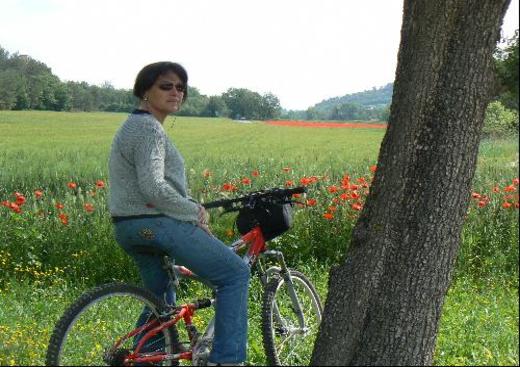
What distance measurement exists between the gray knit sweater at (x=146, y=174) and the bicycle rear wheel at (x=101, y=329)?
1.28ft

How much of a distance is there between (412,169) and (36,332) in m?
2.93

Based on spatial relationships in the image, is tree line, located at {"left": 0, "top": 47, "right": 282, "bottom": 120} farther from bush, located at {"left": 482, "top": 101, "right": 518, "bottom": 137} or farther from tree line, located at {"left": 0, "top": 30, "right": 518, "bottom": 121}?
bush, located at {"left": 482, "top": 101, "right": 518, "bottom": 137}

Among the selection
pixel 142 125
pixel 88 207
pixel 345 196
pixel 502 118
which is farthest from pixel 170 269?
pixel 88 207

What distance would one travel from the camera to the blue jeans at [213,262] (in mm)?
3615

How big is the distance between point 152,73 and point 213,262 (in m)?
0.93

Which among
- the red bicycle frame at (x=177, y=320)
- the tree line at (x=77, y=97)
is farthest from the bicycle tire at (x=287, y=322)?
the tree line at (x=77, y=97)

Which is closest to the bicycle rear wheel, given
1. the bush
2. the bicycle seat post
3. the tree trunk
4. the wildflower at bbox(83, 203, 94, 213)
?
the bicycle seat post

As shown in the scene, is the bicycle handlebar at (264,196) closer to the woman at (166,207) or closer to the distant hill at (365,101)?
the woman at (166,207)

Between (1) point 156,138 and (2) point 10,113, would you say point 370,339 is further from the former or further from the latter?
(2) point 10,113

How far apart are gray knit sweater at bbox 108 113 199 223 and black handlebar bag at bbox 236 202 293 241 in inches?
22.2

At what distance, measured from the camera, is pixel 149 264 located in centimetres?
398

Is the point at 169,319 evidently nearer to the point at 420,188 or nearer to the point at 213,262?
the point at 213,262

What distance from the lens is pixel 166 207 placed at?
3578 mm

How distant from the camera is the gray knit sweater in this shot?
3510 mm
